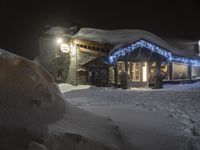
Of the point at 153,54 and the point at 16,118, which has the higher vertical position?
the point at 153,54

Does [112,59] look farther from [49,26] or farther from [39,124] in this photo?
[39,124]

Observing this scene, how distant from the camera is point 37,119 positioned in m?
3.98

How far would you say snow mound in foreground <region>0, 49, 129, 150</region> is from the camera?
360cm

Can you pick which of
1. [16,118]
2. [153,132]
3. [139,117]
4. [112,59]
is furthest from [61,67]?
[16,118]

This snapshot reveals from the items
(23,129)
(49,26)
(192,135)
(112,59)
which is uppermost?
(49,26)

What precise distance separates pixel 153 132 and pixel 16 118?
131 inches

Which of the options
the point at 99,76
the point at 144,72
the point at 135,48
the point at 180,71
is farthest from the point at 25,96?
the point at 180,71

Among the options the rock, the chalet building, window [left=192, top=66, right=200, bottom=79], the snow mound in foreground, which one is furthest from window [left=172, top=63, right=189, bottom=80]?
the rock

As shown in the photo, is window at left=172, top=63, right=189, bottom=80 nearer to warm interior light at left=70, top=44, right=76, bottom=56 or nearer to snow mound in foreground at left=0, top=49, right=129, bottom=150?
warm interior light at left=70, top=44, right=76, bottom=56

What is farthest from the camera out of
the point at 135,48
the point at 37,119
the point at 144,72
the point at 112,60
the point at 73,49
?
the point at 73,49

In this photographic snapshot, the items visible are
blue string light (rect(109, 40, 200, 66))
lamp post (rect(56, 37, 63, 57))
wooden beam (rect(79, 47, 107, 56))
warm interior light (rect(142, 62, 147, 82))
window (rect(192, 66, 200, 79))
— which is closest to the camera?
blue string light (rect(109, 40, 200, 66))

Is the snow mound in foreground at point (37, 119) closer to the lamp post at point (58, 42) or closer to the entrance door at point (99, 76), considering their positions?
the entrance door at point (99, 76)

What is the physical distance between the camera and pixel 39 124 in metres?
3.91

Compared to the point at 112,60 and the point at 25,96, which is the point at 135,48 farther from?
the point at 25,96
